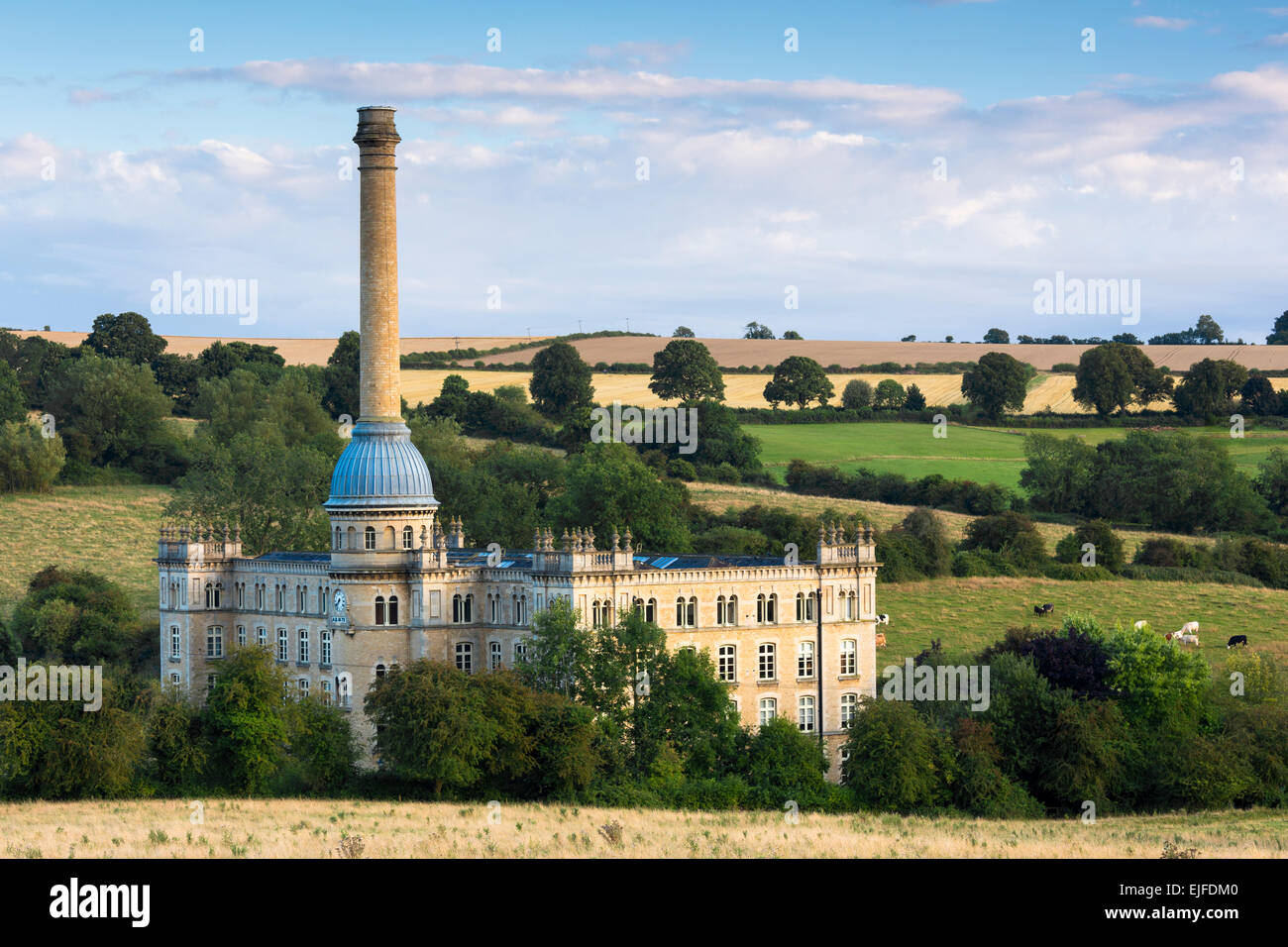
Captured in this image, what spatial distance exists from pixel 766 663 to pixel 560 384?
9935 cm

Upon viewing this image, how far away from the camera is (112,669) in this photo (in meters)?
95.6

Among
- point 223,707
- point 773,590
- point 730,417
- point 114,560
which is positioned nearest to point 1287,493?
point 730,417

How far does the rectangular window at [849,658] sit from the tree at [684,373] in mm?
91700

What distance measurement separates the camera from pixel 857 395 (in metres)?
190

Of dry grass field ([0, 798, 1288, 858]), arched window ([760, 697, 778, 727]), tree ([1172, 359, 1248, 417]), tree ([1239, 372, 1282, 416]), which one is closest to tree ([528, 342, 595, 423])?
tree ([1172, 359, 1248, 417])

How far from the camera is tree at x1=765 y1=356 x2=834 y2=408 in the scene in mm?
189875

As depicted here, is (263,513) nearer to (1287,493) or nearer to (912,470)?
(912,470)

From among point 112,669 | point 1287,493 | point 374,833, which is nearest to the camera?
point 374,833

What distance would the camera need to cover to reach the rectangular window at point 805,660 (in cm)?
8994

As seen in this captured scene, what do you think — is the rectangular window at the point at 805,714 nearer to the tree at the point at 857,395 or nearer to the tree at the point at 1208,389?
the tree at the point at 1208,389

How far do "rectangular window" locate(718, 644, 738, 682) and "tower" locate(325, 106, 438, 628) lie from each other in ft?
46.9

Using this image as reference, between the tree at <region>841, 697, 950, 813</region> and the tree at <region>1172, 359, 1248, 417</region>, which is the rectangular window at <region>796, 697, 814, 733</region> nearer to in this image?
the tree at <region>841, 697, 950, 813</region>

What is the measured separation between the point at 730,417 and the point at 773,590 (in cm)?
7948

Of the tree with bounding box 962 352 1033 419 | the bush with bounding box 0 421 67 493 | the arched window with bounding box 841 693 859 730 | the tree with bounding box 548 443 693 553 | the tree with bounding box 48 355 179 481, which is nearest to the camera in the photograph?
the arched window with bounding box 841 693 859 730
